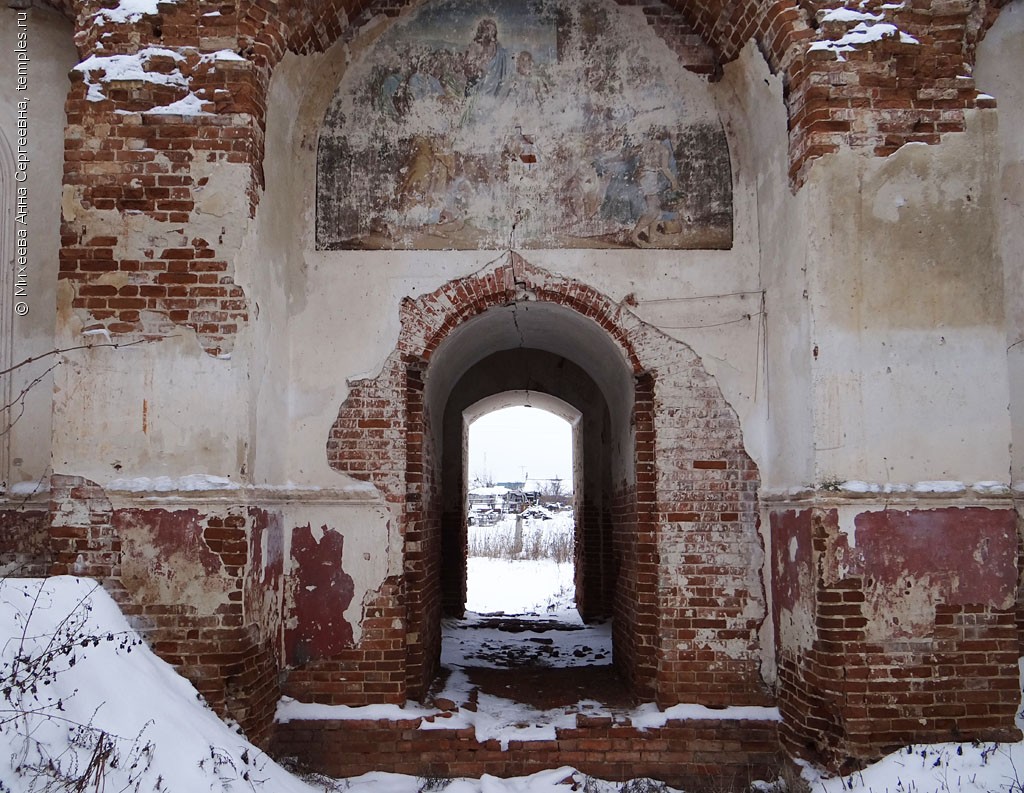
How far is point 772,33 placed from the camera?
19.1ft

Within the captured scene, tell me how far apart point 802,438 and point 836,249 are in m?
1.25

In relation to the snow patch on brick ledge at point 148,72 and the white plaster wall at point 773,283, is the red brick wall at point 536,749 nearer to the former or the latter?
the white plaster wall at point 773,283

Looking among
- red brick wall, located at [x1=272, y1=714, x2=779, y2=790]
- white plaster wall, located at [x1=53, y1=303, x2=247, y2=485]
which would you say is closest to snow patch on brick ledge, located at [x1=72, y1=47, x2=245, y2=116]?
white plaster wall, located at [x1=53, y1=303, x2=247, y2=485]

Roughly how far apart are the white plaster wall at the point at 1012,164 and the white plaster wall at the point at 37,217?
695cm

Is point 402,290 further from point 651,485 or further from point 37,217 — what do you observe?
point 37,217

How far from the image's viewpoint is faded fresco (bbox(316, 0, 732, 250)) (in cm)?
648

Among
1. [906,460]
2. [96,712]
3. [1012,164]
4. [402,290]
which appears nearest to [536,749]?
[96,712]

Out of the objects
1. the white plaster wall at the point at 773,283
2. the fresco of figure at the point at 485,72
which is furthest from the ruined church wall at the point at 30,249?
the white plaster wall at the point at 773,283

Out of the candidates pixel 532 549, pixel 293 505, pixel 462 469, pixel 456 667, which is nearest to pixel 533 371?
pixel 462 469

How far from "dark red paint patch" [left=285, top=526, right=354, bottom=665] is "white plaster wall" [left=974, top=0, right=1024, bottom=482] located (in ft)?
16.2

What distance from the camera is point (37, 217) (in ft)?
20.6

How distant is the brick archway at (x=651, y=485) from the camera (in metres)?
6.06

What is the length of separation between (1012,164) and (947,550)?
3070 millimetres

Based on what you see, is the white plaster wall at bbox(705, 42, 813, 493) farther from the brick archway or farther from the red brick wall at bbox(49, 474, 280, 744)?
the red brick wall at bbox(49, 474, 280, 744)
